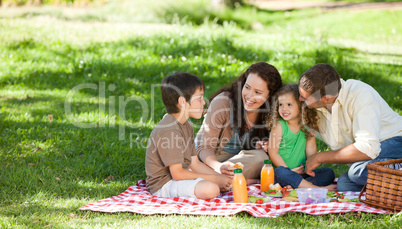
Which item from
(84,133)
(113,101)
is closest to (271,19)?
(113,101)

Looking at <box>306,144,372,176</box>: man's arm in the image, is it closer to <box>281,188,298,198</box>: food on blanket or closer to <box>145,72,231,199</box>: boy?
<box>281,188,298,198</box>: food on blanket

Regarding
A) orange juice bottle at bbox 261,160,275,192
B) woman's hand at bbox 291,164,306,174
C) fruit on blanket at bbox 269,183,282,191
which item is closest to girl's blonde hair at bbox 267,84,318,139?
woman's hand at bbox 291,164,306,174

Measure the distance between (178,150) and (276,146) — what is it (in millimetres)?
1004

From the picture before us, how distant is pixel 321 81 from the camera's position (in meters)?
3.50

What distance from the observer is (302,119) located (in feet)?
13.0

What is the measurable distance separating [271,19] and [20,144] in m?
12.3

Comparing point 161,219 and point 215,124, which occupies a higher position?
point 215,124

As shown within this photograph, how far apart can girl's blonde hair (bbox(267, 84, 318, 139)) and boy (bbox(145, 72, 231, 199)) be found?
721 millimetres

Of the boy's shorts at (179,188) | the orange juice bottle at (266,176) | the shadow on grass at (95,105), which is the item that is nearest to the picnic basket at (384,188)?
the orange juice bottle at (266,176)

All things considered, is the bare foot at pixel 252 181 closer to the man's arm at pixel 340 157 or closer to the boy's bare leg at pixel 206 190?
the man's arm at pixel 340 157

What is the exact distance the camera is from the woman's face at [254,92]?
385 cm

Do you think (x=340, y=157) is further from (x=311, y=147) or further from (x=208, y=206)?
(x=208, y=206)

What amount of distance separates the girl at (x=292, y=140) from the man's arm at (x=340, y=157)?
0.55ft

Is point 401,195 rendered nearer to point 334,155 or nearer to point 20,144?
point 334,155
